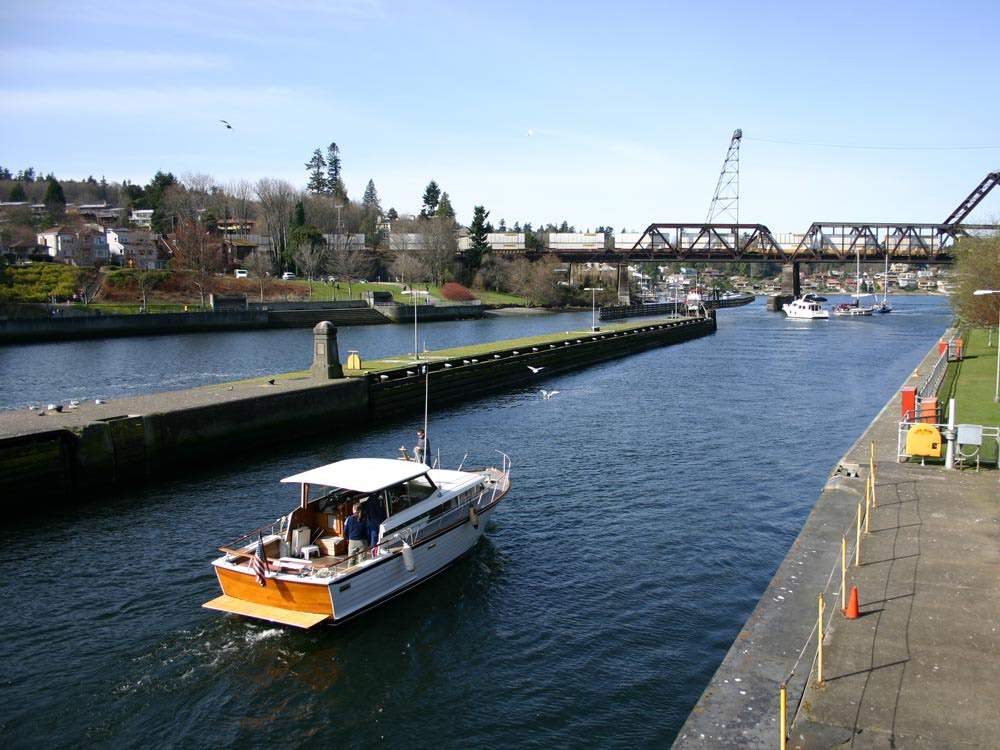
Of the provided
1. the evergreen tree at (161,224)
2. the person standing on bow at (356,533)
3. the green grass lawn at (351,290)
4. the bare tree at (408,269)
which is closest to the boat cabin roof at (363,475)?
the person standing on bow at (356,533)

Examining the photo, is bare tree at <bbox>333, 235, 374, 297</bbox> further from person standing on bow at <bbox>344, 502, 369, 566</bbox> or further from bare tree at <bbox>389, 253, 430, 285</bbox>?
person standing on bow at <bbox>344, 502, 369, 566</bbox>

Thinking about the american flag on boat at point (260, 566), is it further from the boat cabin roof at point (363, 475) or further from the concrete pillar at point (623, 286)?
the concrete pillar at point (623, 286)

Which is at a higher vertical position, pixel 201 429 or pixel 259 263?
pixel 259 263

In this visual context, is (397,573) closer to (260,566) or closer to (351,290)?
(260,566)

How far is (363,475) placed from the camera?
20.2 meters

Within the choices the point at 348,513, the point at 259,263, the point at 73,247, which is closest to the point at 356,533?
the point at 348,513

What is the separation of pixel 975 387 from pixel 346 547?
33.7 meters

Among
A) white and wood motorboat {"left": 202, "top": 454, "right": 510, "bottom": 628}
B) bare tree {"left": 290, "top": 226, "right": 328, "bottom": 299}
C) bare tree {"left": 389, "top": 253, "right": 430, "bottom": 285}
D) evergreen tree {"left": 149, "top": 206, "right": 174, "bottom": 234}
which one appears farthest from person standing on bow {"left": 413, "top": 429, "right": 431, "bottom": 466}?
evergreen tree {"left": 149, "top": 206, "right": 174, "bottom": 234}

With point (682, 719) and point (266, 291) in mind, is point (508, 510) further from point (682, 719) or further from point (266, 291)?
point (266, 291)

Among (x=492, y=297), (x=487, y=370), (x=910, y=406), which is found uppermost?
(x=492, y=297)

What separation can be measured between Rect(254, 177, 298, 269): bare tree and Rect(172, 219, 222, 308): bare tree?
2302cm

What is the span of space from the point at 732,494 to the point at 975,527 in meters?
10.1

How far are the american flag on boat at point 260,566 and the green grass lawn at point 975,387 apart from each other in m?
20.9

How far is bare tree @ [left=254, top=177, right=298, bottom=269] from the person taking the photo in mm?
158250
